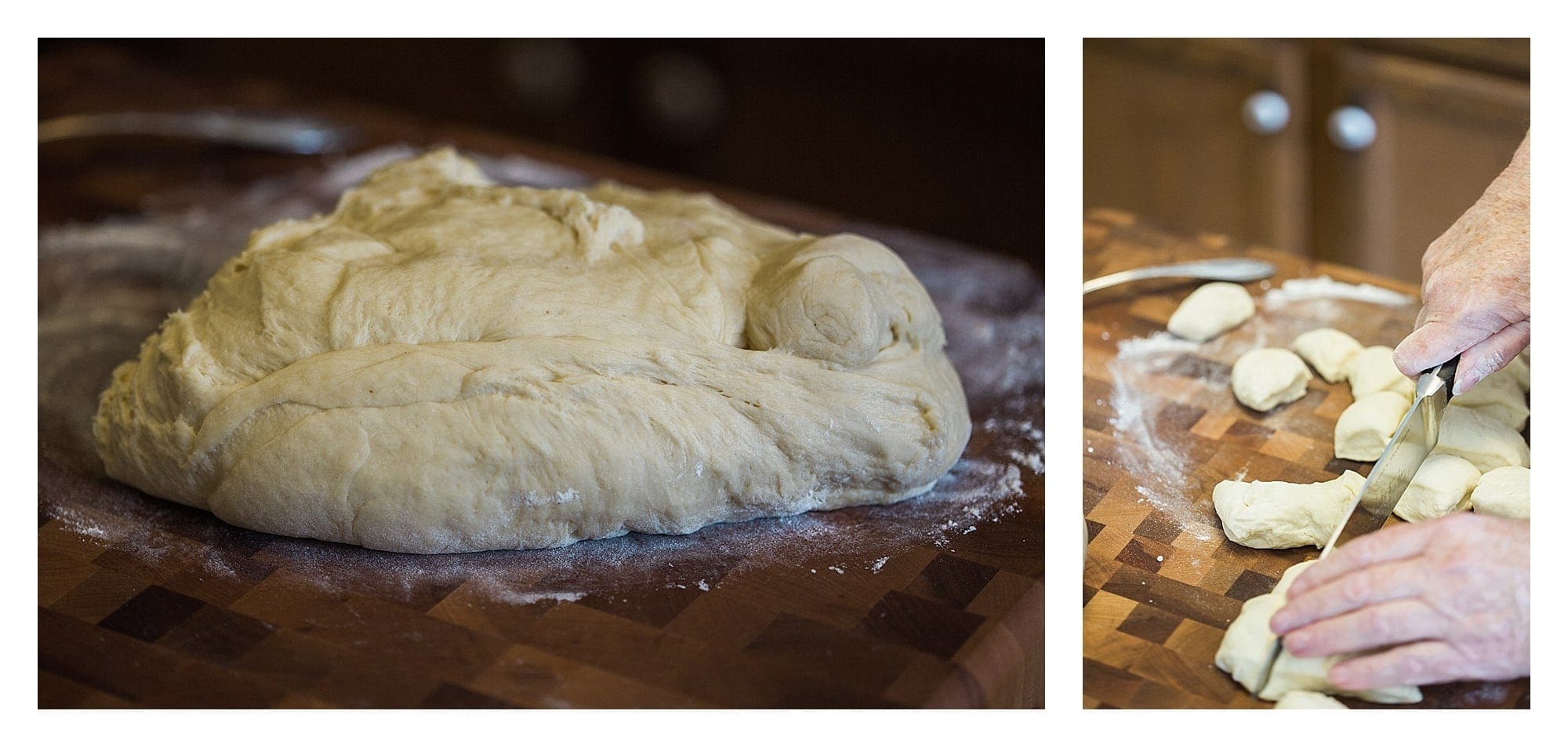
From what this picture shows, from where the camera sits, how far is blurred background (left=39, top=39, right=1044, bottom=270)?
289 cm

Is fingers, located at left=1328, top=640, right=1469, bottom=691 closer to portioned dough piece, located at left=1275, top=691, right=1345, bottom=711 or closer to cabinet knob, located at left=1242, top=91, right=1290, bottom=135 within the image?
portioned dough piece, located at left=1275, top=691, right=1345, bottom=711

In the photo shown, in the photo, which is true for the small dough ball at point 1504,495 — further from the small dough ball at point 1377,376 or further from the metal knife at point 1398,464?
the small dough ball at point 1377,376

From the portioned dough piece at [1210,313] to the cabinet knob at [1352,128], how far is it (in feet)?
3.34

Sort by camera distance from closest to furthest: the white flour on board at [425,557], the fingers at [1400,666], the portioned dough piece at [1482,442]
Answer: the fingers at [1400,666], the white flour on board at [425,557], the portioned dough piece at [1482,442]

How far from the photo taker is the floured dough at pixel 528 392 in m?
1.43

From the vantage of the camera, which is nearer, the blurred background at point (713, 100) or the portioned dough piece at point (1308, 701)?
the portioned dough piece at point (1308, 701)

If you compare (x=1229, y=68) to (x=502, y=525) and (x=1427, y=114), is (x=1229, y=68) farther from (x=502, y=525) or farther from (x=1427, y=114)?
(x=502, y=525)

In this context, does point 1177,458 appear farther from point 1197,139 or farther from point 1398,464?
point 1197,139

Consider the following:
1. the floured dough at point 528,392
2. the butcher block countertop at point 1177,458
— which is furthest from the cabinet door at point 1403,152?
the floured dough at point 528,392

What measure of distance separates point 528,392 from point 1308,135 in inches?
86.0

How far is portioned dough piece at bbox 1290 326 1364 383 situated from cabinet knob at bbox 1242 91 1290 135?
1.15m

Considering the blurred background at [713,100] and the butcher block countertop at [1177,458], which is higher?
the blurred background at [713,100]

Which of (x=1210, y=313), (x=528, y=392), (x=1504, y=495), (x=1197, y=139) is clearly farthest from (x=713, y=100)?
(x=1504, y=495)

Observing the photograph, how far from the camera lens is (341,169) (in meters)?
2.52
